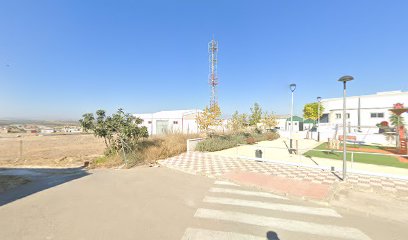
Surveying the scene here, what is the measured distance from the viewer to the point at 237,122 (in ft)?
75.2

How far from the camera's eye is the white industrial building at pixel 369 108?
27395 millimetres

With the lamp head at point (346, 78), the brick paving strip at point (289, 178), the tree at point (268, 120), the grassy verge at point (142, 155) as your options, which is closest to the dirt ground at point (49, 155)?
the grassy verge at point (142, 155)

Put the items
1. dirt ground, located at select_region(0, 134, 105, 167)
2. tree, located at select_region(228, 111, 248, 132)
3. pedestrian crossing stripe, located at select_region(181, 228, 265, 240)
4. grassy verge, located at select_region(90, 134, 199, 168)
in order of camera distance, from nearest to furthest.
→ 1. pedestrian crossing stripe, located at select_region(181, 228, 265, 240)
2. grassy verge, located at select_region(90, 134, 199, 168)
3. dirt ground, located at select_region(0, 134, 105, 167)
4. tree, located at select_region(228, 111, 248, 132)

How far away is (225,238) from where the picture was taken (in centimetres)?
359

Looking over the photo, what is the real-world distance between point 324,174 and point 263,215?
15.6 ft

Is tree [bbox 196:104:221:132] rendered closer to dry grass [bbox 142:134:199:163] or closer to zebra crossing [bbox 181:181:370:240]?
dry grass [bbox 142:134:199:163]

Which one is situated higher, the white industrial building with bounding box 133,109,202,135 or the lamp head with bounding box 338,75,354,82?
the lamp head with bounding box 338,75,354,82

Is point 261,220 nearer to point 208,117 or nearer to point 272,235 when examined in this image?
point 272,235

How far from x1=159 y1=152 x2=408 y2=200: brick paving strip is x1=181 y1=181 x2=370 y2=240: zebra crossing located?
858 millimetres

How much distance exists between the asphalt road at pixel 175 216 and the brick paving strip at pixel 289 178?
2.25 feet

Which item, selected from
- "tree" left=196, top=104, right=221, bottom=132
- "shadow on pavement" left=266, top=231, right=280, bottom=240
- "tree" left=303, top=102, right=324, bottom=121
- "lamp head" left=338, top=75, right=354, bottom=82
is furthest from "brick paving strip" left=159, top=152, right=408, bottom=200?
"tree" left=303, top=102, right=324, bottom=121

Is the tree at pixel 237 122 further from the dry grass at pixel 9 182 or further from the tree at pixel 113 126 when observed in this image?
the dry grass at pixel 9 182

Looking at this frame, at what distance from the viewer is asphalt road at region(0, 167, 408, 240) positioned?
376 cm

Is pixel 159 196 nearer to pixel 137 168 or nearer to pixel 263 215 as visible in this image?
pixel 263 215
